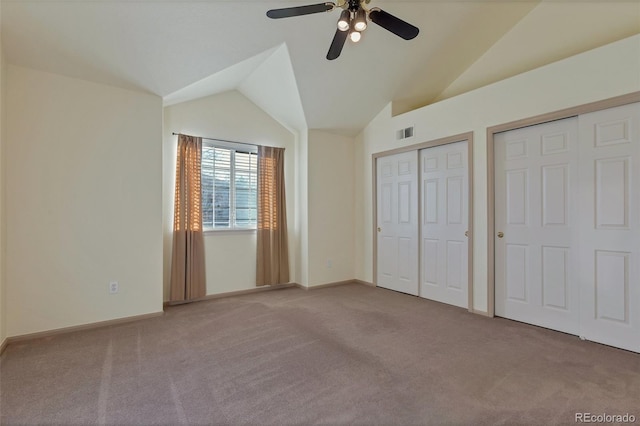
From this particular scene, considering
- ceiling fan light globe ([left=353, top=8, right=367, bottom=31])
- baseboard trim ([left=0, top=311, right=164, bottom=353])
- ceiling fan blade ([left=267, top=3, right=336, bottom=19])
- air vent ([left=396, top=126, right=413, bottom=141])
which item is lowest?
baseboard trim ([left=0, top=311, right=164, bottom=353])

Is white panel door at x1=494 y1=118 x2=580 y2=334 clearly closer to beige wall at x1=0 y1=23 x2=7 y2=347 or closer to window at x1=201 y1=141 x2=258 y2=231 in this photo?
window at x1=201 y1=141 x2=258 y2=231

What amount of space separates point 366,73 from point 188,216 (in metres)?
3.02

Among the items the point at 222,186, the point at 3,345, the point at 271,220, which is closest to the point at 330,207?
the point at 271,220

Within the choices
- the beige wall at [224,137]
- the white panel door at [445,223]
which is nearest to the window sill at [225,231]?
the beige wall at [224,137]

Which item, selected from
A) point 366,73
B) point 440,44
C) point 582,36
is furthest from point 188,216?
point 582,36

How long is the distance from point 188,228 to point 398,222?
3.03 m

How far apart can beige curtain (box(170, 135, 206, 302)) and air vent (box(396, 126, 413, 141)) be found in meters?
2.87

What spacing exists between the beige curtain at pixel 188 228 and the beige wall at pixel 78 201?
1.35 ft

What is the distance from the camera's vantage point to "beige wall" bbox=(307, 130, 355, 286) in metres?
4.89

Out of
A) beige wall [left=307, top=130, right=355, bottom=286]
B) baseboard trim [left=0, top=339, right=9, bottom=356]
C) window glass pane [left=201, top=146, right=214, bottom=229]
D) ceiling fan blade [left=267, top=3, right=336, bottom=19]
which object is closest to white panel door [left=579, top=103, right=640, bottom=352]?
ceiling fan blade [left=267, top=3, right=336, bottom=19]

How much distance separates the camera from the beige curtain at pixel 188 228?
13.0 feet

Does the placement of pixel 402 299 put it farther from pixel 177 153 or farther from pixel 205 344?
pixel 177 153

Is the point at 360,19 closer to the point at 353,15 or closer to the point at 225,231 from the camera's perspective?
the point at 353,15

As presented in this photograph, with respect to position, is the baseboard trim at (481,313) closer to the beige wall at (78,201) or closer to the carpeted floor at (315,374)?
the carpeted floor at (315,374)
